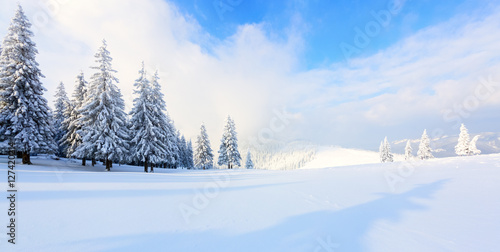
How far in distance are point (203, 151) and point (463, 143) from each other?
6730cm

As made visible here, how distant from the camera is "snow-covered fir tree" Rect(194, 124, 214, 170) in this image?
44625mm

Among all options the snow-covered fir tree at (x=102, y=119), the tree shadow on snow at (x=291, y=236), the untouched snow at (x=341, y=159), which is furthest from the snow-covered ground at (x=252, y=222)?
the untouched snow at (x=341, y=159)

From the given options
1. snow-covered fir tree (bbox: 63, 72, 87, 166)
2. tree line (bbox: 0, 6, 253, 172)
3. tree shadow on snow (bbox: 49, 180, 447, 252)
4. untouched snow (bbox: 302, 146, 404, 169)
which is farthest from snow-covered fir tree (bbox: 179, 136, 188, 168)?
untouched snow (bbox: 302, 146, 404, 169)

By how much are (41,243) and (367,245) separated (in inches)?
A: 284

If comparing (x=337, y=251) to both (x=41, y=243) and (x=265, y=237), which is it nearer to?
(x=265, y=237)

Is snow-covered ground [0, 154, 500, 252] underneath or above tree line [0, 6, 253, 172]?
underneath

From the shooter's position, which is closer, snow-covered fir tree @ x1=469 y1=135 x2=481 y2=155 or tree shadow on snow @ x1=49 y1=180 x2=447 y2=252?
tree shadow on snow @ x1=49 y1=180 x2=447 y2=252

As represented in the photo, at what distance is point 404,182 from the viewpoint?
35.1 ft

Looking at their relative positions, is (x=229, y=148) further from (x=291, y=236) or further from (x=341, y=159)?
(x=341, y=159)

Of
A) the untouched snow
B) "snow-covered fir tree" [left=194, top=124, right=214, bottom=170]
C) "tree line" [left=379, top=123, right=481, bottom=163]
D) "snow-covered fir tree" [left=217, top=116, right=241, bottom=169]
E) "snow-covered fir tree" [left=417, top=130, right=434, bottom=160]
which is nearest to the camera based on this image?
"snow-covered fir tree" [left=217, top=116, right=241, bottom=169]

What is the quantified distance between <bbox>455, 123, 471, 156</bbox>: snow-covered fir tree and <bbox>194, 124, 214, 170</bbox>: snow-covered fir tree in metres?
65.1

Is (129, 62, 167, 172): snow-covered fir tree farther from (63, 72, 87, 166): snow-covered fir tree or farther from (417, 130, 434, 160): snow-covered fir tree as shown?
(417, 130, 434, 160): snow-covered fir tree

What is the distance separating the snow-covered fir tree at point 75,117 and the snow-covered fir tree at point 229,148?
82.5 ft

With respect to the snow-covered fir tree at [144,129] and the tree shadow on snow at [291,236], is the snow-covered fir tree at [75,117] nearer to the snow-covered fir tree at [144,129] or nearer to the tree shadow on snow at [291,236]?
the snow-covered fir tree at [144,129]
